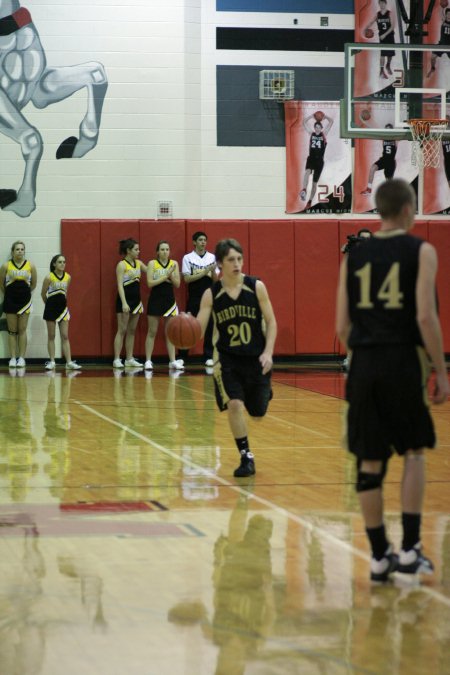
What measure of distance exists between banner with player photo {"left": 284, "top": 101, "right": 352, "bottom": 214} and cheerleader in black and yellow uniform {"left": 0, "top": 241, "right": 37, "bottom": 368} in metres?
4.55

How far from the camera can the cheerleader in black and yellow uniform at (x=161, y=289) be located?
679 inches

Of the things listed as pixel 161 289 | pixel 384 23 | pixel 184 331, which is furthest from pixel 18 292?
pixel 184 331

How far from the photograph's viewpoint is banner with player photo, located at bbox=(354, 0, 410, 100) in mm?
17328

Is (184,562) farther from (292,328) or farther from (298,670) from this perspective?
(292,328)

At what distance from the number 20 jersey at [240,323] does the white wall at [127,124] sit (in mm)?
10526

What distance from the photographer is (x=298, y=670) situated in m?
3.64

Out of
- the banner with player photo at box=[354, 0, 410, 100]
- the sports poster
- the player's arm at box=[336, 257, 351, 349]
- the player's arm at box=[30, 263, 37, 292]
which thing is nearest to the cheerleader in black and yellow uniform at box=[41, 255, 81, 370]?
the player's arm at box=[30, 263, 37, 292]

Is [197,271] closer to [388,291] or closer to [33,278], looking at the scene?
[33,278]

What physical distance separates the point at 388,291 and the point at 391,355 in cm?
28

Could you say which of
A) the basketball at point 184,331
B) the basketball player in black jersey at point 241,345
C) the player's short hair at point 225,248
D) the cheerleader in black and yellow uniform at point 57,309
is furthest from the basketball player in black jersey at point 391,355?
the cheerleader in black and yellow uniform at point 57,309

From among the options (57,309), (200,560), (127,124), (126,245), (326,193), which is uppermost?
(127,124)

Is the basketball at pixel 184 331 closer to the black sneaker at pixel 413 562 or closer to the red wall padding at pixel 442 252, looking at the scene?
the black sneaker at pixel 413 562

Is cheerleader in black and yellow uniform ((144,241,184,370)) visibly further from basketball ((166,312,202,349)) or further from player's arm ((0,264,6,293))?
basketball ((166,312,202,349))

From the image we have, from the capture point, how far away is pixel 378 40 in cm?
1814
